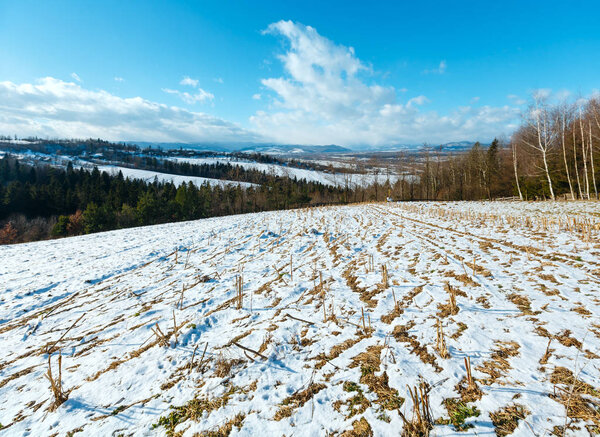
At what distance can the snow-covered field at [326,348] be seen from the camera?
2922 mm

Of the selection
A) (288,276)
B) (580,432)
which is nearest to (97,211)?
(288,276)

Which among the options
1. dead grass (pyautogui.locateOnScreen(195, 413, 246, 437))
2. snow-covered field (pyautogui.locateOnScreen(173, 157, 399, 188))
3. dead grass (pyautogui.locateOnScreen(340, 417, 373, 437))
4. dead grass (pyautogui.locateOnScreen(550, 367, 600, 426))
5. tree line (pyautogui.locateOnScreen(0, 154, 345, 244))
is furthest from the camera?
snow-covered field (pyautogui.locateOnScreen(173, 157, 399, 188))

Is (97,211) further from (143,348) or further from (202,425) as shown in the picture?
(202,425)

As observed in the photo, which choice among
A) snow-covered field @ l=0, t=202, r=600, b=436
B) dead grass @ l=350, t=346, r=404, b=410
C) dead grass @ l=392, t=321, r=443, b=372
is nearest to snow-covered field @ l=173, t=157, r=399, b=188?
snow-covered field @ l=0, t=202, r=600, b=436

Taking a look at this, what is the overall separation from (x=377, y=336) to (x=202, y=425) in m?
3.05

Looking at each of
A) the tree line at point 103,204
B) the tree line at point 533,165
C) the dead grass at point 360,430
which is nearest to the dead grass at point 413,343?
the dead grass at point 360,430

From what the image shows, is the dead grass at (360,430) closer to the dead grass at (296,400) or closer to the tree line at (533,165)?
the dead grass at (296,400)

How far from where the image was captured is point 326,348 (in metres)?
4.29

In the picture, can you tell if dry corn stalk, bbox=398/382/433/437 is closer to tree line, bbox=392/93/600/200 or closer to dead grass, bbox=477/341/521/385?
dead grass, bbox=477/341/521/385

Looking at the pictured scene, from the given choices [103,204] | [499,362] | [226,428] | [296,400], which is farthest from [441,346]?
[103,204]

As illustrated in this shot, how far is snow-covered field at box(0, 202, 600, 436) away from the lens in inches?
115

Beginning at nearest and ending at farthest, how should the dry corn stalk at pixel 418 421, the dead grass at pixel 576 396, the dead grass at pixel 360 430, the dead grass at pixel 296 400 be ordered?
the dead grass at pixel 576 396 → the dry corn stalk at pixel 418 421 → the dead grass at pixel 360 430 → the dead grass at pixel 296 400

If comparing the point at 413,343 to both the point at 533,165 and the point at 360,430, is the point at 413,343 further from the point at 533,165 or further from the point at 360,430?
the point at 533,165

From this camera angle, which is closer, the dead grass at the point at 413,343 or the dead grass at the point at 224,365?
the dead grass at the point at 413,343
